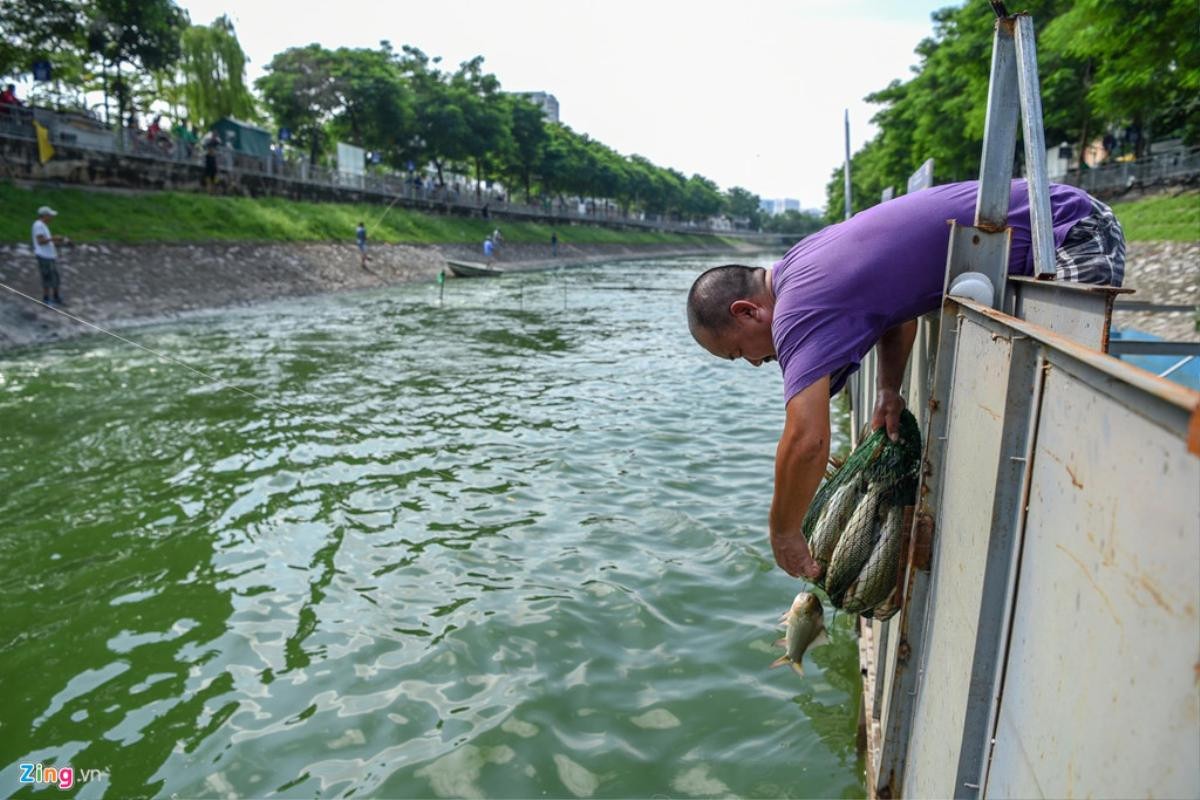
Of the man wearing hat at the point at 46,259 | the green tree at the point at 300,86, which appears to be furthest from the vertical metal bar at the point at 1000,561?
the green tree at the point at 300,86

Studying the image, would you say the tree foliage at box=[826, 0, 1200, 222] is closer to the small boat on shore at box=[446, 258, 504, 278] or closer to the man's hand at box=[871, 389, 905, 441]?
the man's hand at box=[871, 389, 905, 441]

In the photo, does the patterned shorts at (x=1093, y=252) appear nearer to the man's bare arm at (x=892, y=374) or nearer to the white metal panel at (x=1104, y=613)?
the man's bare arm at (x=892, y=374)

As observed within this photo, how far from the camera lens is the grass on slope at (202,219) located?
20984mm

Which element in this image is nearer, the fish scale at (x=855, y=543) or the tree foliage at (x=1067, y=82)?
the fish scale at (x=855, y=543)

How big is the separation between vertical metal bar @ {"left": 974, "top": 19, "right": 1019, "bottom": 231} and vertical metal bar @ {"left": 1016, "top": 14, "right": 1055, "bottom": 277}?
0.04 metres

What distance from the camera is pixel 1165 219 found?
20.7 m

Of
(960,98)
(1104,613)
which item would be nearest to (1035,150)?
(1104,613)

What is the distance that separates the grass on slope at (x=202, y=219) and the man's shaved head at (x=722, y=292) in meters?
21.4

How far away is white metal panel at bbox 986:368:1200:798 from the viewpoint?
3.07 feet

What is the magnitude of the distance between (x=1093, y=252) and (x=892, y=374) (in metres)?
0.87

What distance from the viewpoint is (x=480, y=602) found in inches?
210

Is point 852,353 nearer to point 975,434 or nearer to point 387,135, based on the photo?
point 975,434

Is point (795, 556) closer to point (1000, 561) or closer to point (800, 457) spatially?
point (800, 457)

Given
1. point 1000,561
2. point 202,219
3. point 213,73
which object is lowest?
point 1000,561
